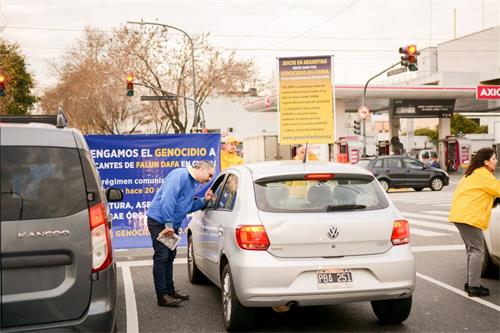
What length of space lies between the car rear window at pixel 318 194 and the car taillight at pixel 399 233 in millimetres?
216

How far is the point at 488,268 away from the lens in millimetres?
8109

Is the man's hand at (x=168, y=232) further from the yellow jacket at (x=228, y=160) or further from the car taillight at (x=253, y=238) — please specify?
the yellow jacket at (x=228, y=160)

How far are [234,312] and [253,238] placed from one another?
0.73 metres

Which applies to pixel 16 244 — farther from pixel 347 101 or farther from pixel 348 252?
pixel 347 101

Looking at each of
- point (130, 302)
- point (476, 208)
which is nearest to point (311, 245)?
point (476, 208)

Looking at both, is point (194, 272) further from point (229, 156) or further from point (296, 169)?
point (229, 156)

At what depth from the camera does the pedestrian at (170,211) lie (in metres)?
6.85

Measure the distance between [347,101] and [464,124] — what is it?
165 ft

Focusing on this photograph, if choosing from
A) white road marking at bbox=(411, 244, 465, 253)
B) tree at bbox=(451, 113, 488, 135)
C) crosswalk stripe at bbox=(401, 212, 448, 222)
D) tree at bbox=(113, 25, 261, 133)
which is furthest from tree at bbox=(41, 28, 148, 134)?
tree at bbox=(451, 113, 488, 135)

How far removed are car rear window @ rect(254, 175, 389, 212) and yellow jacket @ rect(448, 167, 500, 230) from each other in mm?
1714

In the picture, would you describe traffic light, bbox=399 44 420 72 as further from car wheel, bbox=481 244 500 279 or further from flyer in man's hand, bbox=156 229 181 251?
flyer in man's hand, bbox=156 229 181 251

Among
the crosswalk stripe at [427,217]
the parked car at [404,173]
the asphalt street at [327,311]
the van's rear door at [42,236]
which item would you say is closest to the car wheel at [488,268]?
the asphalt street at [327,311]

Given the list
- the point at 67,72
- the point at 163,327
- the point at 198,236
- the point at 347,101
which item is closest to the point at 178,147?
the point at 198,236

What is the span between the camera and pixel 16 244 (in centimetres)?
403
